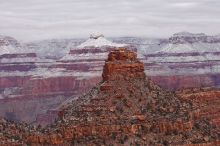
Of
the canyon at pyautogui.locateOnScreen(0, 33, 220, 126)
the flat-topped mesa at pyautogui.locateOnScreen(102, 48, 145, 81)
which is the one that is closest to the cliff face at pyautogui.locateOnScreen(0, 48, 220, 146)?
the flat-topped mesa at pyautogui.locateOnScreen(102, 48, 145, 81)

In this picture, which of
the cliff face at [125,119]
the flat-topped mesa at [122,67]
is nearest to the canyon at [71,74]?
the flat-topped mesa at [122,67]

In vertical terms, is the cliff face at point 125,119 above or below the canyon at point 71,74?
above

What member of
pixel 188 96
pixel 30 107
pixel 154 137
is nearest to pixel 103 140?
pixel 154 137

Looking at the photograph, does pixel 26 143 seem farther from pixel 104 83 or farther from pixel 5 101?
pixel 5 101

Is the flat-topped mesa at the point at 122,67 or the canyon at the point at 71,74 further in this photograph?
the canyon at the point at 71,74

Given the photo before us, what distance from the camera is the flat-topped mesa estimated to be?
47219mm

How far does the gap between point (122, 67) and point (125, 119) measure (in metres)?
3.57

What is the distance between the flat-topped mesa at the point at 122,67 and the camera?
47219mm

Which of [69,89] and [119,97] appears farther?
[69,89]

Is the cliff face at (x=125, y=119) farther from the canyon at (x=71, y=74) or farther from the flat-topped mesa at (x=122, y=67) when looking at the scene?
the canyon at (x=71, y=74)

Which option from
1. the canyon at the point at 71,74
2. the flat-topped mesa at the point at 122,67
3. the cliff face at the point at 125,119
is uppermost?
the flat-topped mesa at the point at 122,67

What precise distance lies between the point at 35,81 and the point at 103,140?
119170 millimetres

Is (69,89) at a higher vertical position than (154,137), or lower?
lower

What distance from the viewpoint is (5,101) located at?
483 ft
